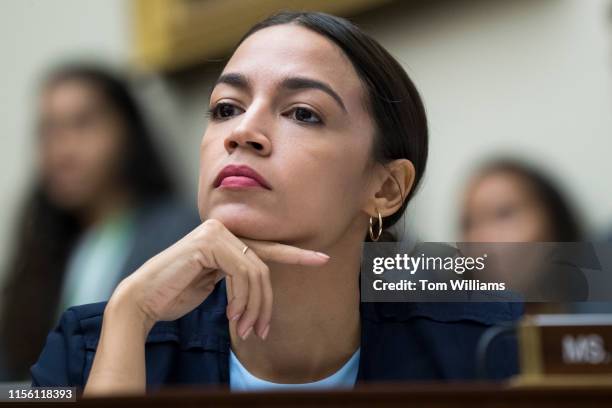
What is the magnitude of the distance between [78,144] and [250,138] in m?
1.16

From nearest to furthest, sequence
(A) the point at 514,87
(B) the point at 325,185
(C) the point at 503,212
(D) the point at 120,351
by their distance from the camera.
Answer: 1. (D) the point at 120,351
2. (B) the point at 325,185
3. (C) the point at 503,212
4. (A) the point at 514,87

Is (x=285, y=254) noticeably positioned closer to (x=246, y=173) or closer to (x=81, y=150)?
(x=246, y=173)

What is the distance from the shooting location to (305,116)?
4.30 ft

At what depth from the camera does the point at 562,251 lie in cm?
126

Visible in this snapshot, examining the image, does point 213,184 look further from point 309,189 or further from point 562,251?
point 562,251

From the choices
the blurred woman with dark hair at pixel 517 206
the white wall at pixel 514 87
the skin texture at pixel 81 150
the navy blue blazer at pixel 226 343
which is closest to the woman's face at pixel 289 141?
the navy blue blazer at pixel 226 343

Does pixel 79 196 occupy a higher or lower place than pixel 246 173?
higher

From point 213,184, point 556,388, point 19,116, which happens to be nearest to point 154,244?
point 213,184

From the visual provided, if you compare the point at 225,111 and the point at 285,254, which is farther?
the point at 225,111

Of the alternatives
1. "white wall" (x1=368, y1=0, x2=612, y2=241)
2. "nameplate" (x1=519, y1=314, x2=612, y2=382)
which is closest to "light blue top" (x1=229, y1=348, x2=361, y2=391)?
"nameplate" (x1=519, y1=314, x2=612, y2=382)

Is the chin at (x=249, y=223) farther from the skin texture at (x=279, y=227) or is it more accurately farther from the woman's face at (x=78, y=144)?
the woman's face at (x=78, y=144)

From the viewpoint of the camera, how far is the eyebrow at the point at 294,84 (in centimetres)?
130

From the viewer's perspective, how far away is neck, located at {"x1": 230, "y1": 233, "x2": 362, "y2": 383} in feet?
4.39

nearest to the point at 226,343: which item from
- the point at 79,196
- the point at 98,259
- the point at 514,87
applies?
the point at 98,259
